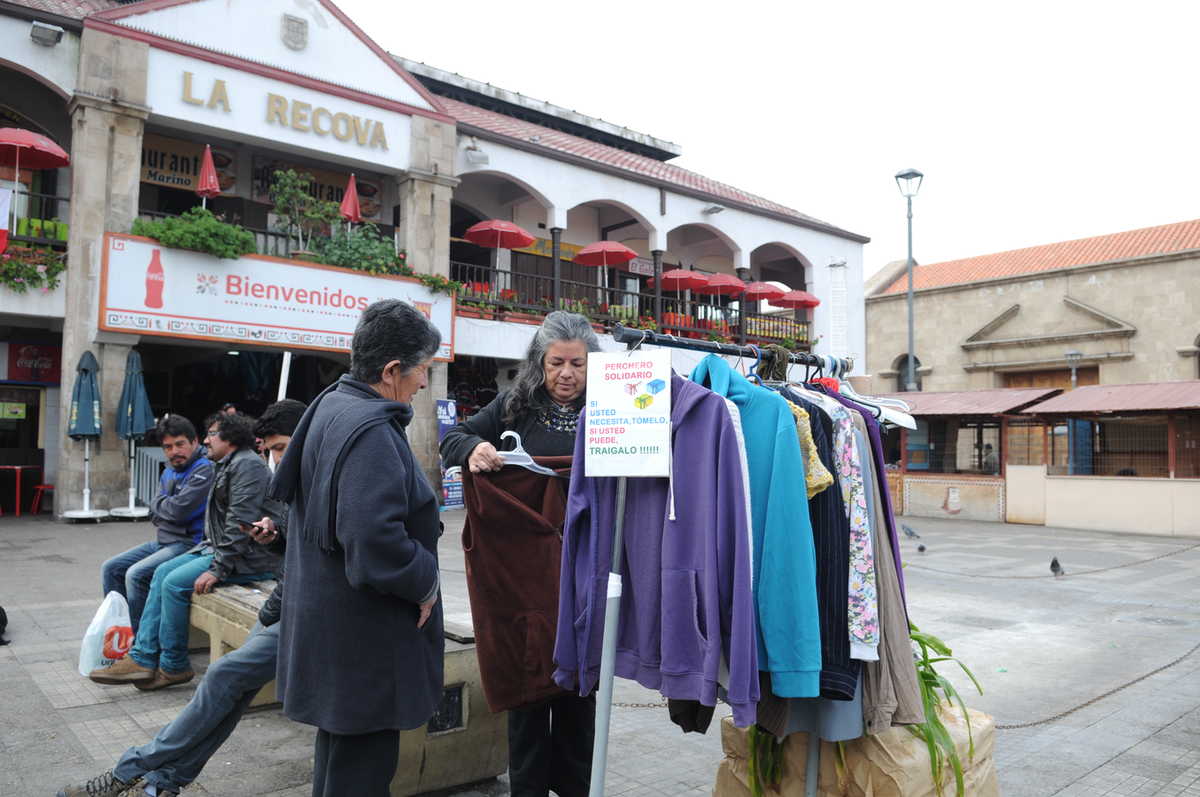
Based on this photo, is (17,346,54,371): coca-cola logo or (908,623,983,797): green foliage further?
(17,346,54,371): coca-cola logo

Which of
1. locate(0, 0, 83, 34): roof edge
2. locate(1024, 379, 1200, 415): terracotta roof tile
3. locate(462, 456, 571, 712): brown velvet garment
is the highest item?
locate(0, 0, 83, 34): roof edge

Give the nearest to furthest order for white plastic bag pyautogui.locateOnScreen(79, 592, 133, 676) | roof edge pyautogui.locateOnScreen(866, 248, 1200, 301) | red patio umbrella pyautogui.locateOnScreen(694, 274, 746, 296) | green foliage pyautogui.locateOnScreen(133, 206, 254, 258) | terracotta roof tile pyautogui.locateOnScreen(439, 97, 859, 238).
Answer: white plastic bag pyautogui.locateOnScreen(79, 592, 133, 676)
green foliage pyautogui.locateOnScreen(133, 206, 254, 258)
terracotta roof tile pyautogui.locateOnScreen(439, 97, 859, 238)
red patio umbrella pyautogui.locateOnScreen(694, 274, 746, 296)
roof edge pyautogui.locateOnScreen(866, 248, 1200, 301)

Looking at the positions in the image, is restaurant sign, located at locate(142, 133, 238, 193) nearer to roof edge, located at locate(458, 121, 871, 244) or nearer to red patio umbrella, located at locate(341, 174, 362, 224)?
red patio umbrella, located at locate(341, 174, 362, 224)

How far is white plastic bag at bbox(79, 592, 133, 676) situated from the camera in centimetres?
473

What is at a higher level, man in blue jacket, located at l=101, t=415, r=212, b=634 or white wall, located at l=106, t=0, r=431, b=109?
white wall, located at l=106, t=0, r=431, b=109

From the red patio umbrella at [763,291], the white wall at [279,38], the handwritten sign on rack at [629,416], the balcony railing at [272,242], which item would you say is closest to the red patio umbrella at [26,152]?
the white wall at [279,38]

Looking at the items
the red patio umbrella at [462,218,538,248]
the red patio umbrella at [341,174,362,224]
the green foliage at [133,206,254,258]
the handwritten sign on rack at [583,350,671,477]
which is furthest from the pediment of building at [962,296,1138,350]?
the handwritten sign on rack at [583,350,671,477]

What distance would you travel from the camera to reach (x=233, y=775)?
3.46m

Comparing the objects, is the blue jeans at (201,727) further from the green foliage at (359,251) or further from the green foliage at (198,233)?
the green foliage at (359,251)

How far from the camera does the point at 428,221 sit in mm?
16562

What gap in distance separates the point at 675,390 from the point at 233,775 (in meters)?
2.60

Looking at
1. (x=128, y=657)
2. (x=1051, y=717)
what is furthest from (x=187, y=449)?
(x=1051, y=717)

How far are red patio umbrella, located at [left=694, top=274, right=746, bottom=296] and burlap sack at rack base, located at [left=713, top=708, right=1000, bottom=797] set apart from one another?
1906 centimetres

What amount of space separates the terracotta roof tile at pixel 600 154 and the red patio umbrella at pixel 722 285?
2.24 meters
